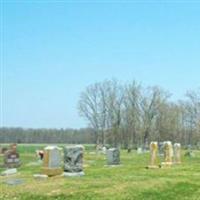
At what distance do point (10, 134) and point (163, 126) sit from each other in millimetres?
73516

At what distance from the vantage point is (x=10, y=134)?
164 metres

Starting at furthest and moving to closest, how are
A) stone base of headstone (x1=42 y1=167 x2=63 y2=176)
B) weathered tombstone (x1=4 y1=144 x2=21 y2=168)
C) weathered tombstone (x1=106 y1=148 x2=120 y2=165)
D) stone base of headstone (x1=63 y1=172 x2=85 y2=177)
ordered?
weathered tombstone (x1=4 y1=144 x2=21 y2=168) < weathered tombstone (x1=106 y1=148 x2=120 y2=165) < stone base of headstone (x1=42 y1=167 x2=63 y2=176) < stone base of headstone (x1=63 y1=172 x2=85 y2=177)

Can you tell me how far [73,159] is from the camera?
2461cm

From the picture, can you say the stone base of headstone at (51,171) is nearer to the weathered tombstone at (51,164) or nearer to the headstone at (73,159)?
the weathered tombstone at (51,164)

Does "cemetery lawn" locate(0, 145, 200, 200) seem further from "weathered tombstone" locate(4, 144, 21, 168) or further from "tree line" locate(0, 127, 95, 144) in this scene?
"tree line" locate(0, 127, 95, 144)

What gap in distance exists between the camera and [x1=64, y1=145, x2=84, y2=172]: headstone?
24484mm

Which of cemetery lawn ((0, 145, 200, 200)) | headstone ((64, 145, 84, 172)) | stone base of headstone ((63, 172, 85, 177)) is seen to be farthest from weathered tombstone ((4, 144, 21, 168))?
cemetery lawn ((0, 145, 200, 200))

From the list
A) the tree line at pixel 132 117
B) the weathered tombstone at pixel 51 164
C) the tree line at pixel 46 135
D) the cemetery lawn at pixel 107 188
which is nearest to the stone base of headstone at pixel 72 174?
the cemetery lawn at pixel 107 188

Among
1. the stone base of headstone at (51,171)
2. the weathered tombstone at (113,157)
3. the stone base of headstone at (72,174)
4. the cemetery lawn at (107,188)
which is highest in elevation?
the weathered tombstone at (113,157)

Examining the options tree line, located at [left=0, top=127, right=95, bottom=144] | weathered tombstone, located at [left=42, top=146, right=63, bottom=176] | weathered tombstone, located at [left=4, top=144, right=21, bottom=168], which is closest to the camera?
weathered tombstone, located at [left=42, top=146, right=63, bottom=176]

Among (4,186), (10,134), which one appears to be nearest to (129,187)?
(4,186)

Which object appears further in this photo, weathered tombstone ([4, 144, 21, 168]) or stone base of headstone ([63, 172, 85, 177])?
weathered tombstone ([4, 144, 21, 168])

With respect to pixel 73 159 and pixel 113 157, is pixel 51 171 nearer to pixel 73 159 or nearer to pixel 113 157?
pixel 73 159

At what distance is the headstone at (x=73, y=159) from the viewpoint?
80.3 feet
